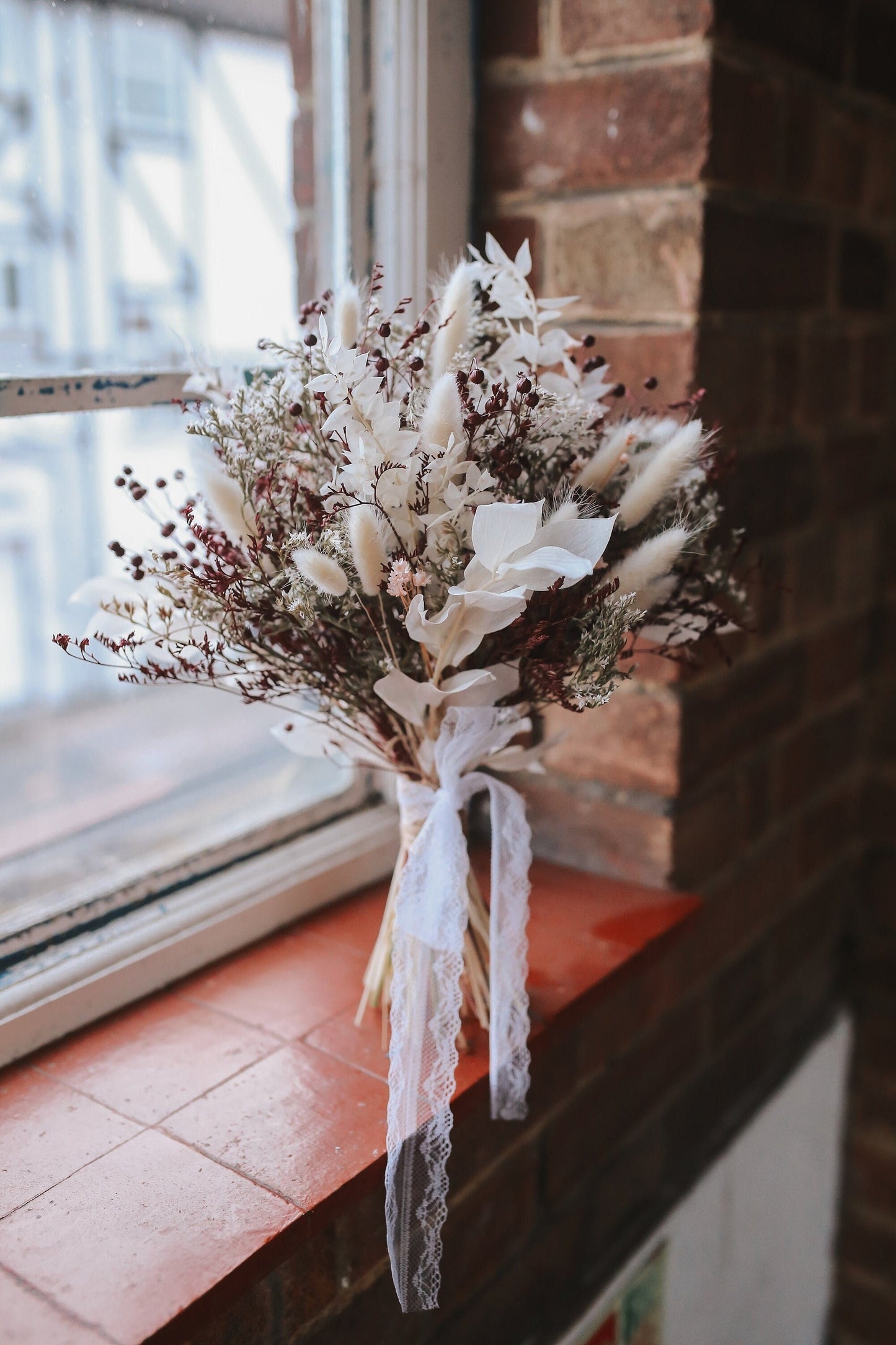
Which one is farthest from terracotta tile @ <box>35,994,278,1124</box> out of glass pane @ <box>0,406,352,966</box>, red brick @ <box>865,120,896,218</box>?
red brick @ <box>865,120,896,218</box>

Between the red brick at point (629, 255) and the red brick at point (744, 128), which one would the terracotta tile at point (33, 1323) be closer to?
the red brick at point (629, 255)

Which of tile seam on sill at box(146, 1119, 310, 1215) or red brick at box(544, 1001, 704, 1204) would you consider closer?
tile seam on sill at box(146, 1119, 310, 1215)

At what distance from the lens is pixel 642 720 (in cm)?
127

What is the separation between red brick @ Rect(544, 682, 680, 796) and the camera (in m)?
1.26

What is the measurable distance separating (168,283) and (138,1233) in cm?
81

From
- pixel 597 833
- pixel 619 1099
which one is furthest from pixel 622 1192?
pixel 597 833

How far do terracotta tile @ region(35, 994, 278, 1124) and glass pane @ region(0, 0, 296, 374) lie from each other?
564 mm

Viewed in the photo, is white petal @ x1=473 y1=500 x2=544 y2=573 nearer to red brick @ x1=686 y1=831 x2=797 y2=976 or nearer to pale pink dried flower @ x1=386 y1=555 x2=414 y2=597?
pale pink dried flower @ x1=386 y1=555 x2=414 y2=597

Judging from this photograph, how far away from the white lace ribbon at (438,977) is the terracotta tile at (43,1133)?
0.21 m

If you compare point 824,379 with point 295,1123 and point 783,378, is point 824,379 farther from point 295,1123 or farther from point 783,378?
point 295,1123

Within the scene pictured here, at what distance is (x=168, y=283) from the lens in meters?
1.12

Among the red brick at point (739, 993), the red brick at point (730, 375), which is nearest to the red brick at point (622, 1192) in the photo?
the red brick at point (739, 993)

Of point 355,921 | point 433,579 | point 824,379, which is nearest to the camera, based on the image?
point 433,579

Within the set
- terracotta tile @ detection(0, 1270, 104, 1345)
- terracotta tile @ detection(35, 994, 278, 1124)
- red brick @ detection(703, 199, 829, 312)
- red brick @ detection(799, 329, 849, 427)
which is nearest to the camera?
terracotta tile @ detection(0, 1270, 104, 1345)
